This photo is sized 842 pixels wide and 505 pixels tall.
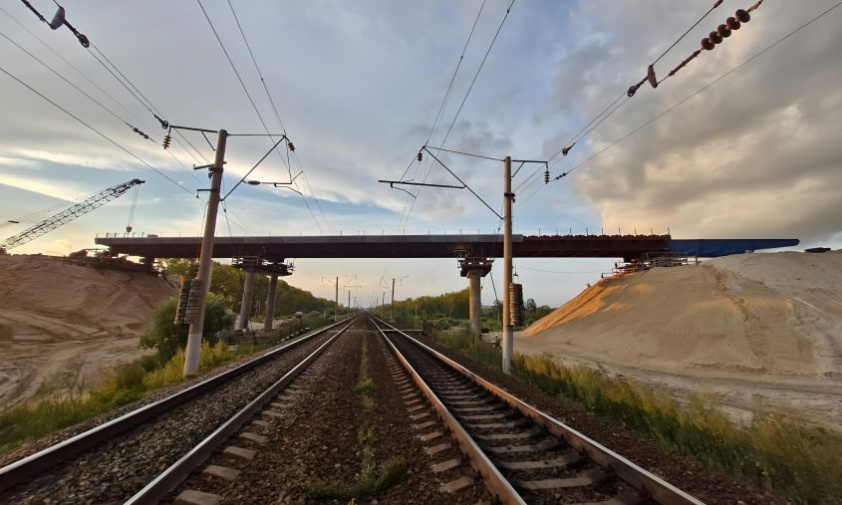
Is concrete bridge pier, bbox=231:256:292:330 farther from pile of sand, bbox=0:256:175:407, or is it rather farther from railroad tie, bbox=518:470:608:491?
railroad tie, bbox=518:470:608:491

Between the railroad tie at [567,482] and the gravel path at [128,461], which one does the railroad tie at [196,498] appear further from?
the railroad tie at [567,482]

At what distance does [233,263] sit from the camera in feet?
154

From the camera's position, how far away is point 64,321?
4256cm

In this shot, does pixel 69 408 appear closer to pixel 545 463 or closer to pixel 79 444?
pixel 79 444

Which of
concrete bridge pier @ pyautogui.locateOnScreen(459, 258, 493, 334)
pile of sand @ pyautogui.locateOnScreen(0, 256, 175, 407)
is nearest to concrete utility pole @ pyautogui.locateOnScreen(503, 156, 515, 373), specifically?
pile of sand @ pyautogui.locateOnScreen(0, 256, 175, 407)

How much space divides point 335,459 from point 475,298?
38.4 m

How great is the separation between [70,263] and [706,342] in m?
78.4

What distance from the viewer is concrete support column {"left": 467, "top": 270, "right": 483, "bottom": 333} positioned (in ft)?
136

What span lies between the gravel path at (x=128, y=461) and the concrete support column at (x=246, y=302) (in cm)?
4007

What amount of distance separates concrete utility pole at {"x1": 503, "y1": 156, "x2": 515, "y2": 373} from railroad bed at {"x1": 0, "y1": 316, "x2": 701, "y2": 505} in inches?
226

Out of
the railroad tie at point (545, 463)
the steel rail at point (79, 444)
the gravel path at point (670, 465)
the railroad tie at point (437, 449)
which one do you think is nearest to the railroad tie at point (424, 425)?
the railroad tie at point (437, 449)

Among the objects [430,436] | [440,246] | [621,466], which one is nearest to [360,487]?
[430,436]

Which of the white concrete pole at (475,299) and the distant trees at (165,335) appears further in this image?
the white concrete pole at (475,299)

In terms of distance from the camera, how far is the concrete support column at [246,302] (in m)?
44.8
